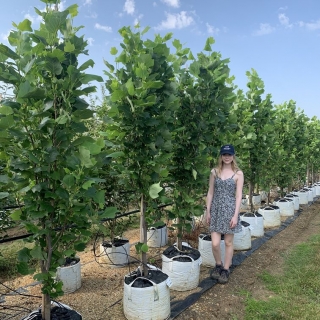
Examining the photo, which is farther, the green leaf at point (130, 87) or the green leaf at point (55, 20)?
the green leaf at point (130, 87)

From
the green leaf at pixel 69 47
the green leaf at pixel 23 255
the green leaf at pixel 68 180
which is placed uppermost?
the green leaf at pixel 69 47

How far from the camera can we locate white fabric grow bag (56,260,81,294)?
11.6 ft

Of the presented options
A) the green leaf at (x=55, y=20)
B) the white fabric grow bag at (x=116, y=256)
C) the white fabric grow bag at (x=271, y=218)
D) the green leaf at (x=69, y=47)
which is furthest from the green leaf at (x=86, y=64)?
the white fabric grow bag at (x=271, y=218)

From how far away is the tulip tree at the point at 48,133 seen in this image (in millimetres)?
1774

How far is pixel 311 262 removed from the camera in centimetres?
470

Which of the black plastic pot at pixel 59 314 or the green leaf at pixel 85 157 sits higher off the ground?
the green leaf at pixel 85 157

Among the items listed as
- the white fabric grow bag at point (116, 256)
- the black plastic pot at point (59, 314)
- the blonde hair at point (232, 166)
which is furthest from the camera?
the white fabric grow bag at point (116, 256)

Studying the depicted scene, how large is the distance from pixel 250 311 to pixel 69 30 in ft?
10.6

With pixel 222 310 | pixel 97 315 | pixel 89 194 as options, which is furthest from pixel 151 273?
pixel 89 194

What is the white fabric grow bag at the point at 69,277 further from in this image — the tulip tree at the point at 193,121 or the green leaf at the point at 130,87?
the green leaf at the point at 130,87

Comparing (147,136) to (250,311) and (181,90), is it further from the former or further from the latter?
(250,311)

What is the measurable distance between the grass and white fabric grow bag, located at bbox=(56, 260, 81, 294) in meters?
2.03

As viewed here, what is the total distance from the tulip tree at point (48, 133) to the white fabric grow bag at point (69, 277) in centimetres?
156

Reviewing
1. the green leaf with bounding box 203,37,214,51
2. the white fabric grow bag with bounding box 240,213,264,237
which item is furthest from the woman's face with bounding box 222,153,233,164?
the white fabric grow bag with bounding box 240,213,264,237
